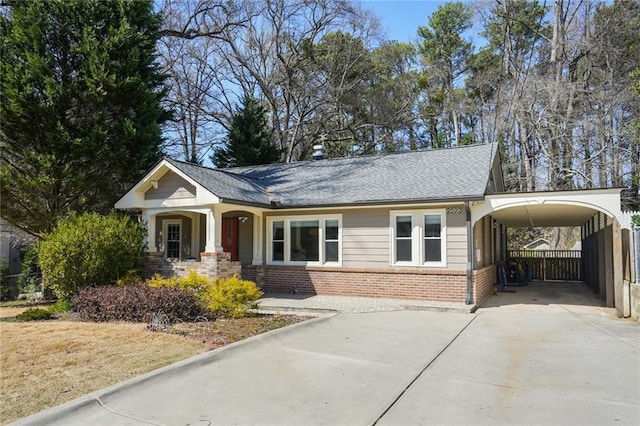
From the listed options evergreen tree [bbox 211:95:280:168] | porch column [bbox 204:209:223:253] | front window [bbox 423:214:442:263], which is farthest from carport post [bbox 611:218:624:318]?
evergreen tree [bbox 211:95:280:168]

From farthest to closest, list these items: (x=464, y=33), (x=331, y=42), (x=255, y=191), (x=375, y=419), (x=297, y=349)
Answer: (x=464, y=33) → (x=331, y=42) → (x=255, y=191) → (x=297, y=349) → (x=375, y=419)

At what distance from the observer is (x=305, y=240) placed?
43.9ft

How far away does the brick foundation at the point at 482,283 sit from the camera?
11.1 meters

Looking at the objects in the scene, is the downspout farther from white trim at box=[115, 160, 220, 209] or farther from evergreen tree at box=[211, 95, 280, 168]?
evergreen tree at box=[211, 95, 280, 168]

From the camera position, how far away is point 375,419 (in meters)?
4.10

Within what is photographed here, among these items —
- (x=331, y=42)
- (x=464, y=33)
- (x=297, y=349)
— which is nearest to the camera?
(x=297, y=349)

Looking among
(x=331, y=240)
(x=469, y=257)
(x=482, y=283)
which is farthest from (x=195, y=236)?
(x=482, y=283)

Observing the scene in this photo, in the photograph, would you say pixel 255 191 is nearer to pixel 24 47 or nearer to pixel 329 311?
pixel 329 311

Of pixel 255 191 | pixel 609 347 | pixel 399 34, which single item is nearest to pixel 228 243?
pixel 255 191

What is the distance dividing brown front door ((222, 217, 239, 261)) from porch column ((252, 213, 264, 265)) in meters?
1.01

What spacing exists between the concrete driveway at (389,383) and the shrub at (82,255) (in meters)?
6.08

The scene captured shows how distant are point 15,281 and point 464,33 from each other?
2999 cm

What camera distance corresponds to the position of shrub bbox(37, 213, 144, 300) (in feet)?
35.3

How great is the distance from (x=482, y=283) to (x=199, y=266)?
7.91 m
